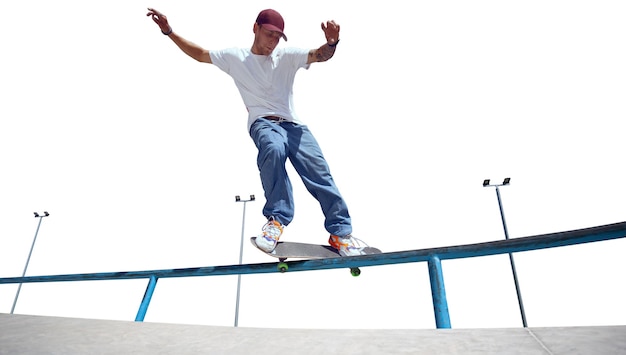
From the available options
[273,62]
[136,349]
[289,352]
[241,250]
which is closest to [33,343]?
[136,349]

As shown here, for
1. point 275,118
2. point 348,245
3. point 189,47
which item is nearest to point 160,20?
point 189,47

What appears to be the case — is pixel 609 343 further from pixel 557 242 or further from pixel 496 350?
pixel 557 242

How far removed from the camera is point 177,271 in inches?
115

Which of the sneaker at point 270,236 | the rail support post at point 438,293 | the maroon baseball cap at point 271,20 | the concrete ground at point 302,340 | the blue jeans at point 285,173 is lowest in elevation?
the concrete ground at point 302,340

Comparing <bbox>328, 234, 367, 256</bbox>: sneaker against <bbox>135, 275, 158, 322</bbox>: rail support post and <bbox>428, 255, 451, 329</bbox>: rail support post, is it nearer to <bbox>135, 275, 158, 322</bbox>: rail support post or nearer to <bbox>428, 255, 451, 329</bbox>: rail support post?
<bbox>428, 255, 451, 329</bbox>: rail support post

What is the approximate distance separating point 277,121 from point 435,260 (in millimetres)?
1913

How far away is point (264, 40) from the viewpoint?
3.26 metres

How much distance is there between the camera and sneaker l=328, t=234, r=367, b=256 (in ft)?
9.30

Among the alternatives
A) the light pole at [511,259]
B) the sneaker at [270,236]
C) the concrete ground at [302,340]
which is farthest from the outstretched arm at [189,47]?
the light pole at [511,259]

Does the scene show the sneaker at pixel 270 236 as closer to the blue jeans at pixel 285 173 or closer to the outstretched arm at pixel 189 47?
the blue jeans at pixel 285 173

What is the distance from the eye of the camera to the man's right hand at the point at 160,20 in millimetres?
3336

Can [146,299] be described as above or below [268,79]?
below

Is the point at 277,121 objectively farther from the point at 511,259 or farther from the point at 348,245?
the point at 511,259

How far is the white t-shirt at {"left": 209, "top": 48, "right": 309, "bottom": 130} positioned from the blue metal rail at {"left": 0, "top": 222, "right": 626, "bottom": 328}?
1385mm
